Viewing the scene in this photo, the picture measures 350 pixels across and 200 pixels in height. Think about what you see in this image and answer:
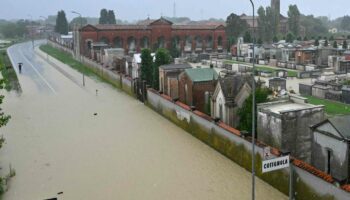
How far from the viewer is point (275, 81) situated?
132 feet

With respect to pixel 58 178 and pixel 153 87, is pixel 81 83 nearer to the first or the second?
pixel 153 87

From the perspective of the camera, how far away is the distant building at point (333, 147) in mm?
16141

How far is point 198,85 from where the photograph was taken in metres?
31.5

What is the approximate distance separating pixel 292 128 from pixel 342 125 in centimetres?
324

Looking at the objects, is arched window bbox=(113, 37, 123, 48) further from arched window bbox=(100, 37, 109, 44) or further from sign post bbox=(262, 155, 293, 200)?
sign post bbox=(262, 155, 293, 200)

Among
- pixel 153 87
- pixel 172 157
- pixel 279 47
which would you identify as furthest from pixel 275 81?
pixel 279 47

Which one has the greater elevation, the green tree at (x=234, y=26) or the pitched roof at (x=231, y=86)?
the green tree at (x=234, y=26)

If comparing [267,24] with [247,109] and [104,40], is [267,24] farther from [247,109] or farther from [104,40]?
[247,109]

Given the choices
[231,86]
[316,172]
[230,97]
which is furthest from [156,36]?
[316,172]

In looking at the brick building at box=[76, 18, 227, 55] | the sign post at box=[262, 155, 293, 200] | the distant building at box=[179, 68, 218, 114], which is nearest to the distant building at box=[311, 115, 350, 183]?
the sign post at box=[262, 155, 293, 200]

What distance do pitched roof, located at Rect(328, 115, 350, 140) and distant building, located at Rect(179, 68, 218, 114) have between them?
14356mm

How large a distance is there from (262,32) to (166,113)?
241 feet

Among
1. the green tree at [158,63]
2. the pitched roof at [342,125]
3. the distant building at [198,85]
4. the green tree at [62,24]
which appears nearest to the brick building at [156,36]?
the green tree at [158,63]

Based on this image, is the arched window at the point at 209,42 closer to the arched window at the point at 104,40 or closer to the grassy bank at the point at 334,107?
the arched window at the point at 104,40
